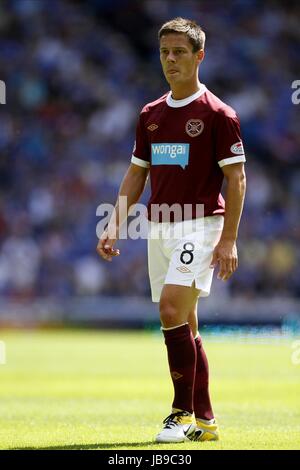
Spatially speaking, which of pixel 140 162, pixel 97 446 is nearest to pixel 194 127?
pixel 140 162

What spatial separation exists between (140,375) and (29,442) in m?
6.24

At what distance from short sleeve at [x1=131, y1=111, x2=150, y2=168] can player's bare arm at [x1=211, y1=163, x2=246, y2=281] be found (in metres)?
0.70

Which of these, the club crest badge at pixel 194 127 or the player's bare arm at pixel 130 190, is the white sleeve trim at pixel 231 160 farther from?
the player's bare arm at pixel 130 190

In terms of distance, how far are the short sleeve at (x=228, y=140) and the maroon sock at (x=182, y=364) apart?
109cm

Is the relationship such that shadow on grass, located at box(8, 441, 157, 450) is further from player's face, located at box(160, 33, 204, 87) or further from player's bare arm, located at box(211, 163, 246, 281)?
player's face, located at box(160, 33, 204, 87)

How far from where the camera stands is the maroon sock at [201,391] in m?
7.20

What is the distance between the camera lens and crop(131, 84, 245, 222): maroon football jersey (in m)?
6.96

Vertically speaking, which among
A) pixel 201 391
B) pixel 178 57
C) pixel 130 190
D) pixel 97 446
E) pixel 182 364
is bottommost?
pixel 97 446

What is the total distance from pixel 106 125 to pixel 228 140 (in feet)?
56.4

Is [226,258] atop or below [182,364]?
atop

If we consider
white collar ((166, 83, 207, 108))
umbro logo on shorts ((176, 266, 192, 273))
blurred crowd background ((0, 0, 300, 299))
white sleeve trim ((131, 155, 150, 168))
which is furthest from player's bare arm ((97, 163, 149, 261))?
blurred crowd background ((0, 0, 300, 299))

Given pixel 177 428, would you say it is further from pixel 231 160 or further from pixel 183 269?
pixel 231 160

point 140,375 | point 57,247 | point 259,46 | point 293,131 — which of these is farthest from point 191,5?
point 140,375

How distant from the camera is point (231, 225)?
6871 millimetres
